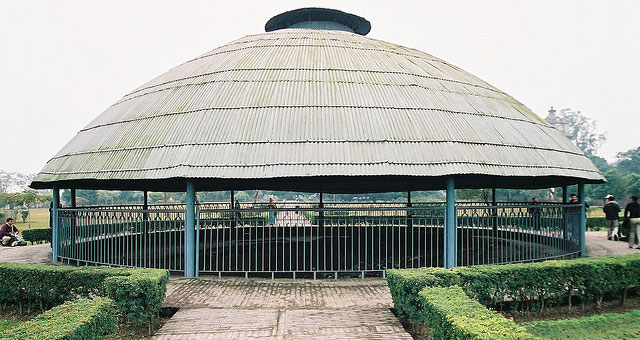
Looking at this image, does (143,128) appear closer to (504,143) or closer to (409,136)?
(409,136)

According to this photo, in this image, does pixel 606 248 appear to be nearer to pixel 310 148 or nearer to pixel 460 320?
Answer: pixel 310 148

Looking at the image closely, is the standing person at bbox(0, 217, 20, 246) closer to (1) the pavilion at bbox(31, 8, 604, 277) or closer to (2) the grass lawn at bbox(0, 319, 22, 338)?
(1) the pavilion at bbox(31, 8, 604, 277)

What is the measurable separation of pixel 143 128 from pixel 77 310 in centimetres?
916

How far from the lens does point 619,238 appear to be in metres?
23.1

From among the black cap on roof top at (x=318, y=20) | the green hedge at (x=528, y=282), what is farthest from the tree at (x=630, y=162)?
the green hedge at (x=528, y=282)

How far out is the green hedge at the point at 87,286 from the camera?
9.13m

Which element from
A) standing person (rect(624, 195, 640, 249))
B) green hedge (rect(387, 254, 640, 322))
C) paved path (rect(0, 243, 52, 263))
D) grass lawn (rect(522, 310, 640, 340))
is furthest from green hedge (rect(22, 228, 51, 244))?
standing person (rect(624, 195, 640, 249))

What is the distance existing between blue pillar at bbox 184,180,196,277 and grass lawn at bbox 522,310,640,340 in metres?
9.44

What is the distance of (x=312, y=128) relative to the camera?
1419cm

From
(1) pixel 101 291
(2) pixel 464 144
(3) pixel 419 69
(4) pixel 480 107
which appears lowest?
(1) pixel 101 291

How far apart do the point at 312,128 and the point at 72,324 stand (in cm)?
901

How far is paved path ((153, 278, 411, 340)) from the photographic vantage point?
887 centimetres

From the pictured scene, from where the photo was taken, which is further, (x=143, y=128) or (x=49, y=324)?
(x=143, y=128)

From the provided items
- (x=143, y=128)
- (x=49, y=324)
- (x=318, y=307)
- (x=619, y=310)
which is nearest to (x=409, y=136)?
(x=318, y=307)
